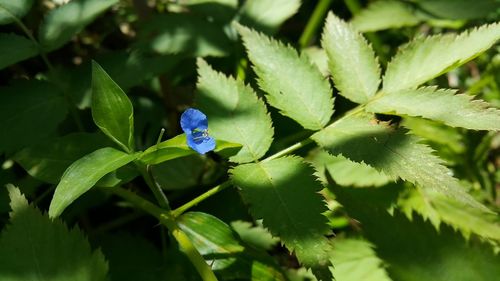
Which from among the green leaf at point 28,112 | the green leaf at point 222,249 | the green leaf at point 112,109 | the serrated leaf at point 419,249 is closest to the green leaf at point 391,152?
the serrated leaf at point 419,249

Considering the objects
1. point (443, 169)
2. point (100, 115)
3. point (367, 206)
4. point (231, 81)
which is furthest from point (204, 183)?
point (443, 169)

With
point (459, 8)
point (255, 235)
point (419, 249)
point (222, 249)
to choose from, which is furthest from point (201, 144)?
point (459, 8)

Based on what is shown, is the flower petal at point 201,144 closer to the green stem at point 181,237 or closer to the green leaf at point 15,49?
the green stem at point 181,237

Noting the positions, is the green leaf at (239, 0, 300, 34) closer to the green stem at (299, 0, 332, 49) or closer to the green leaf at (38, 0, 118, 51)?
the green stem at (299, 0, 332, 49)

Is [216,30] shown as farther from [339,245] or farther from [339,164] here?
[339,245]

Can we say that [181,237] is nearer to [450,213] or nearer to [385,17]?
[450,213]

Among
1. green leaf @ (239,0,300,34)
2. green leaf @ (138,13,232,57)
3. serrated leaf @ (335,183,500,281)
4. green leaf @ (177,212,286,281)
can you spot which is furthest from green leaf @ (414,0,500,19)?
green leaf @ (177,212,286,281)
